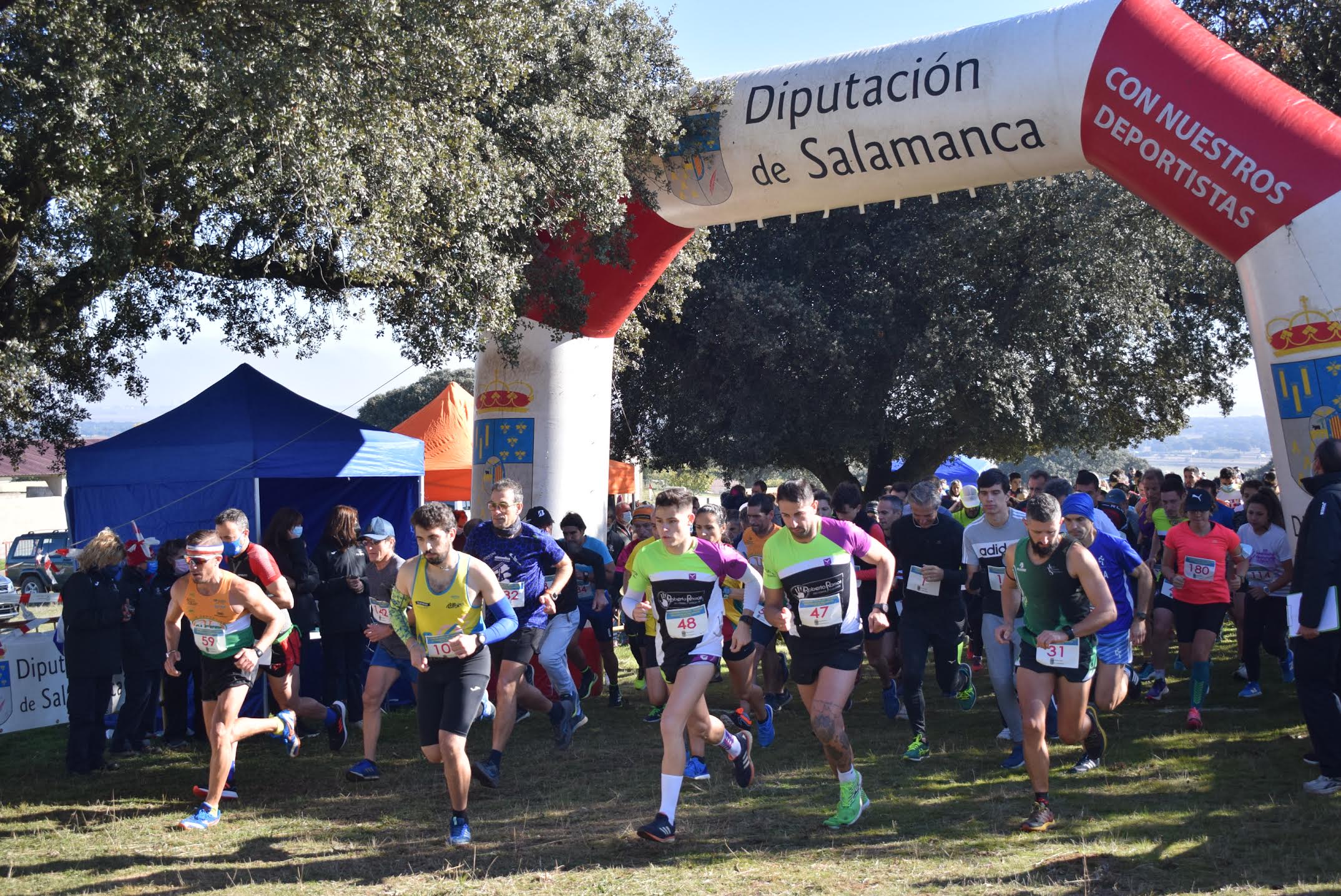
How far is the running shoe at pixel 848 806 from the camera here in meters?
5.99

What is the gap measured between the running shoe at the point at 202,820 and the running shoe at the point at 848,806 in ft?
Answer: 11.3

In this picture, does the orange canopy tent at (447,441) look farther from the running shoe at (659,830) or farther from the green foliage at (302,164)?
the running shoe at (659,830)

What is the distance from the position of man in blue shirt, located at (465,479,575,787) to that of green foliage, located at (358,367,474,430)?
5250cm

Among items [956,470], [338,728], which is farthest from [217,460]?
[956,470]

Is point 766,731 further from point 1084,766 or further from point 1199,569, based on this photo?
point 1199,569

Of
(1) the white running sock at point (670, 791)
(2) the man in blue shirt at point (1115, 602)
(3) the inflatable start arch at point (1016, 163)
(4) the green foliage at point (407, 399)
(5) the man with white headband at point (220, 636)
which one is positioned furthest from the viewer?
(4) the green foliage at point (407, 399)

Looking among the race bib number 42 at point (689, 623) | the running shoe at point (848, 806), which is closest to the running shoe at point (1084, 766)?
the running shoe at point (848, 806)

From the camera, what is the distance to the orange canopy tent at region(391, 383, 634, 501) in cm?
1714

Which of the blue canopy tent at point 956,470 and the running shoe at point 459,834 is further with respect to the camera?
the blue canopy tent at point 956,470

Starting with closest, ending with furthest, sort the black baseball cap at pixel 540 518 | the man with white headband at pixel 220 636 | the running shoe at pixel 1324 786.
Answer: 1. the running shoe at pixel 1324 786
2. the man with white headband at pixel 220 636
3. the black baseball cap at pixel 540 518

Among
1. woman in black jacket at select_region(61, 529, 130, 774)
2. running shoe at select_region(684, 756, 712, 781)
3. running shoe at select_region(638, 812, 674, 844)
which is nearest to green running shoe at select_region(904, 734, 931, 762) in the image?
running shoe at select_region(684, 756, 712, 781)

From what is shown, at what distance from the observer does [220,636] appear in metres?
6.54

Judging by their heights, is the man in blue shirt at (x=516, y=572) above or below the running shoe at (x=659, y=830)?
above

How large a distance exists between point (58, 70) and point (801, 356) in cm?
1443
